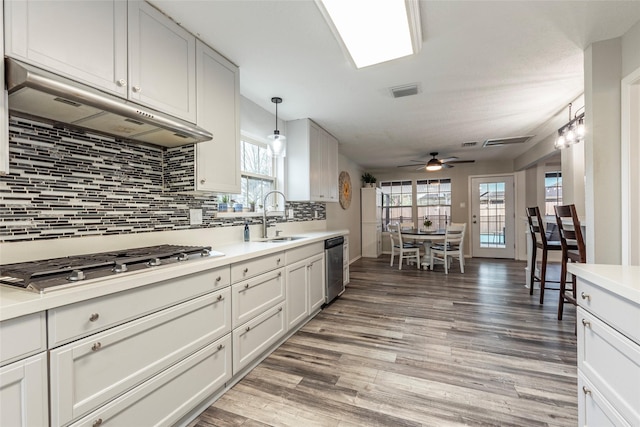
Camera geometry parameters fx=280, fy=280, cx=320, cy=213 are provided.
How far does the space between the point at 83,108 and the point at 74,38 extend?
1.03 ft

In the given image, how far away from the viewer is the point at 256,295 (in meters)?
2.06

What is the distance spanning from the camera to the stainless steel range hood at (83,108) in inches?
42.8

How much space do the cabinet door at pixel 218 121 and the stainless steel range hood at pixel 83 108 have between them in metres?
0.25

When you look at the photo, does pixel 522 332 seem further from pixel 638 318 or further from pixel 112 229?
pixel 112 229

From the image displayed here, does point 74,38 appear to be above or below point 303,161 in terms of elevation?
above

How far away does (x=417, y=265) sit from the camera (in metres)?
5.53

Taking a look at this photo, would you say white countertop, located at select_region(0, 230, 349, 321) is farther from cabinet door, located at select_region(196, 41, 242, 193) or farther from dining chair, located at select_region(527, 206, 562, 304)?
dining chair, located at select_region(527, 206, 562, 304)

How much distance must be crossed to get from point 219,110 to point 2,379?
72.2 inches

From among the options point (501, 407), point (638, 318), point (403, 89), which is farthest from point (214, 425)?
point (403, 89)

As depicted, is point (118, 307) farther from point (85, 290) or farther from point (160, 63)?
point (160, 63)

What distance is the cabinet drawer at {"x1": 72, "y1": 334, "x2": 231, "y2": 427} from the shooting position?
1.19m

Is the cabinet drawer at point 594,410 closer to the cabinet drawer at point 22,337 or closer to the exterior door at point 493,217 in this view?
the cabinet drawer at point 22,337

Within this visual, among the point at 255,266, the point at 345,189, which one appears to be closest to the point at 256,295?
the point at 255,266

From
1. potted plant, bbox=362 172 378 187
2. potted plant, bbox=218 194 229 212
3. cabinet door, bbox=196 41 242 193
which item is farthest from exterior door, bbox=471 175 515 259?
cabinet door, bbox=196 41 242 193
